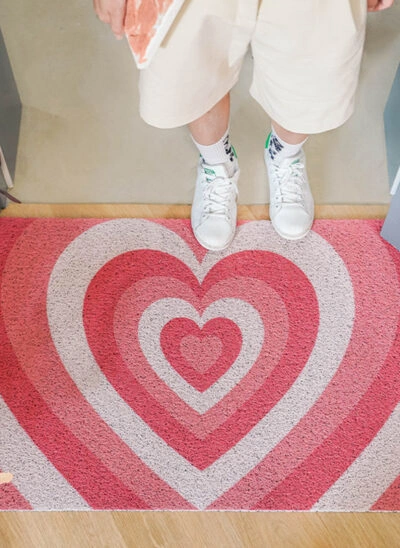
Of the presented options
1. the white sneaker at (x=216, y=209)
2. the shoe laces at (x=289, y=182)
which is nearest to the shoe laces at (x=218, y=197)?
the white sneaker at (x=216, y=209)

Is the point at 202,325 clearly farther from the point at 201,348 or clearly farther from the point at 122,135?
the point at 122,135

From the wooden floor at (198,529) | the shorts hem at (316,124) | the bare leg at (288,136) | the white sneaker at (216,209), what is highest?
the shorts hem at (316,124)

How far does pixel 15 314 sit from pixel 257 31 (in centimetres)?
70

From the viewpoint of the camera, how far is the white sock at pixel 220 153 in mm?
1146

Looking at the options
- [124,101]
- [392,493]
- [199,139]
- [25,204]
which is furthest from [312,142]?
[392,493]

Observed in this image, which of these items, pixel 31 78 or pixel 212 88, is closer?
pixel 212 88

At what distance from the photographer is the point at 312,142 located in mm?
1352

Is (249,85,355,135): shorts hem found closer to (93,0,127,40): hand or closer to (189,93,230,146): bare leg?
(189,93,230,146): bare leg

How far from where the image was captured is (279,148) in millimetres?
1194

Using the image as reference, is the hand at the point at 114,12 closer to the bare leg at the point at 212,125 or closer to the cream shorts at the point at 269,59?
the cream shorts at the point at 269,59

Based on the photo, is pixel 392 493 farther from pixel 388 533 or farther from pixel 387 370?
pixel 387 370

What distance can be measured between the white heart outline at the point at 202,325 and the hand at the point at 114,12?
54cm

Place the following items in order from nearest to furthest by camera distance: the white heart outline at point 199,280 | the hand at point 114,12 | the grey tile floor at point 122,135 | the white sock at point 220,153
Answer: the hand at point 114,12, the white heart outline at point 199,280, the white sock at point 220,153, the grey tile floor at point 122,135

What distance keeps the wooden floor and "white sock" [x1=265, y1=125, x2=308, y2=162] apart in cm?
68
